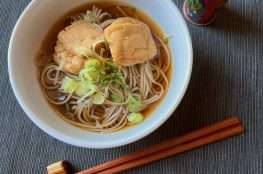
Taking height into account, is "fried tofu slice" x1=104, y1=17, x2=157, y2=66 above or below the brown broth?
below

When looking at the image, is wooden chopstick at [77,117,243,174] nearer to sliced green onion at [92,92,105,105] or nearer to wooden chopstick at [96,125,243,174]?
wooden chopstick at [96,125,243,174]

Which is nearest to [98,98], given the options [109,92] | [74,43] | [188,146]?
[109,92]

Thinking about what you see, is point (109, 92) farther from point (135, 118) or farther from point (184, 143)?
point (184, 143)

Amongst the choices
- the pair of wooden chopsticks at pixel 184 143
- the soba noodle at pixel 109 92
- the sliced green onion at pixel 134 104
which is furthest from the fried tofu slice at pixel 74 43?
the pair of wooden chopsticks at pixel 184 143

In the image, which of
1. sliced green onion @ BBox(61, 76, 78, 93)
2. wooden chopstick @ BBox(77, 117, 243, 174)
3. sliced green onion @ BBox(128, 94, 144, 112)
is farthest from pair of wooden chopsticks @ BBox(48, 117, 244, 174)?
sliced green onion @ BBox(61, 76, 78, 93)

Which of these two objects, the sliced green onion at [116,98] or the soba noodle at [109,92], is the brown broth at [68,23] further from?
the sliced green onion at [116,98]

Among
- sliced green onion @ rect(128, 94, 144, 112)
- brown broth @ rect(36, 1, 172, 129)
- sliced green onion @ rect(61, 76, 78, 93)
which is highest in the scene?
brown broth @ rect(36, 1, 172, 129)

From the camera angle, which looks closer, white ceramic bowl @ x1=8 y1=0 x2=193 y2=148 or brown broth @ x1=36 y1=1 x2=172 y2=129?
white ceramic bowl @ x1=8 y1=0 x2=193 y2=148
